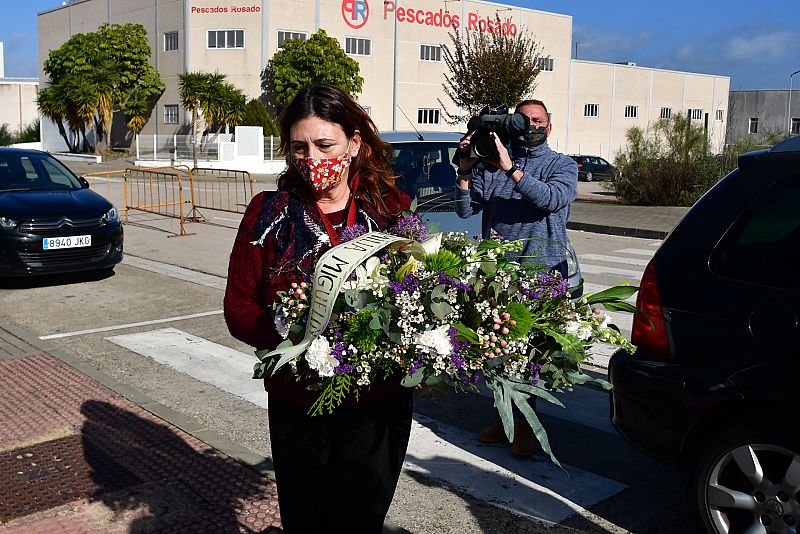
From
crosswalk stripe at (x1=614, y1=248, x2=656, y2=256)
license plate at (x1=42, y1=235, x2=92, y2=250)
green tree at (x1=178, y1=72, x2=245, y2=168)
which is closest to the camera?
license plate at (x1=42, y1=235, x2=92, y2=250)

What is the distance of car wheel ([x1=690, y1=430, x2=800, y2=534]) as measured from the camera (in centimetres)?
340

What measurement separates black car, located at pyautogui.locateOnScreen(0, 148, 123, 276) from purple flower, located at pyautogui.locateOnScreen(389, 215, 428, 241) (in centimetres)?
833

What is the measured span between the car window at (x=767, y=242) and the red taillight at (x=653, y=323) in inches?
12.1

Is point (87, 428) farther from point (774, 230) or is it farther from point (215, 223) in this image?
Result: point (215, 223)

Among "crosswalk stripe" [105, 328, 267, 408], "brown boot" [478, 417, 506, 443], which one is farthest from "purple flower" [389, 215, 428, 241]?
"crosswalk stripe" [105, 328, 267, 408]

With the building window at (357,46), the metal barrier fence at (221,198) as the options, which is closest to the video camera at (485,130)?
the metal barrier fence at (221,198)

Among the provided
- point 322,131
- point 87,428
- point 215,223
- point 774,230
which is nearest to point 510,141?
point 774,230

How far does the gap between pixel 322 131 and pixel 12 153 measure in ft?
33.2

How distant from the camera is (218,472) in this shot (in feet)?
15.1

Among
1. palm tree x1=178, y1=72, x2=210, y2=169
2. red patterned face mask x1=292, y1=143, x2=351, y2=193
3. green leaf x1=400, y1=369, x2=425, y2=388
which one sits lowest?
green leaf x1=400, y1=369, x2=425, y2=388

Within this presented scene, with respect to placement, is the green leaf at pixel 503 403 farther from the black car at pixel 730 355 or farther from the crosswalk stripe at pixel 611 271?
the crosswalk stripe at pixel 611 271

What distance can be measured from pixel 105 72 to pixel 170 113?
16.8 feet

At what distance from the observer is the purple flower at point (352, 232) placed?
2525mm

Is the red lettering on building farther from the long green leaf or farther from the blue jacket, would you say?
the long green leaf
